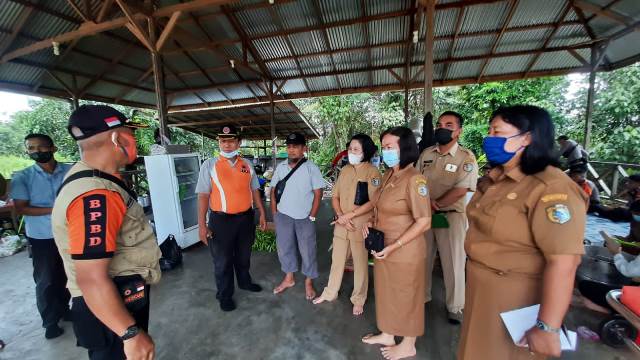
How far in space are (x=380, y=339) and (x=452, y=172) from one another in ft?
4.88

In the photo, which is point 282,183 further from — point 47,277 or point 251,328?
point 47,277

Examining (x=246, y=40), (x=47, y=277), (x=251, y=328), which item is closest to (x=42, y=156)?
(x=47, y=277)

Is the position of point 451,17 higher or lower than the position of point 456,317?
higher

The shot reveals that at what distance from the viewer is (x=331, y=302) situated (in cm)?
274

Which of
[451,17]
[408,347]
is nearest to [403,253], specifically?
[408,347]

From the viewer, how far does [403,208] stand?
1.74m

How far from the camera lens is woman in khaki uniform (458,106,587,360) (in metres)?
0.98

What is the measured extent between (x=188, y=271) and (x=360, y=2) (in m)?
5.70

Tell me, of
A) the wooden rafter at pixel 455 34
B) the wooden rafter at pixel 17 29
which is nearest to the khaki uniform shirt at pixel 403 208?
the wooden rafter at pixel 455 34

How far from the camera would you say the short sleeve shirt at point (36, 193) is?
7.32 ft

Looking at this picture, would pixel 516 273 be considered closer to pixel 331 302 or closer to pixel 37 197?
pixel 331 302

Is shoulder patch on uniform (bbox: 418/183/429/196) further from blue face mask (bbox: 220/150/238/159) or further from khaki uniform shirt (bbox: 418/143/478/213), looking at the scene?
blue face mask (bbox: 220/150/238/159)

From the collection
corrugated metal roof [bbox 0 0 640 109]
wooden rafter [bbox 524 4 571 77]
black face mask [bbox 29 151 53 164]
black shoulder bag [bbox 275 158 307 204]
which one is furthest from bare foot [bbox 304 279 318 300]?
wooden rafter [bbox 524 4 571 77]

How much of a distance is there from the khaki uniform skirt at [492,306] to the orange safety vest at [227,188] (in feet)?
6.60
